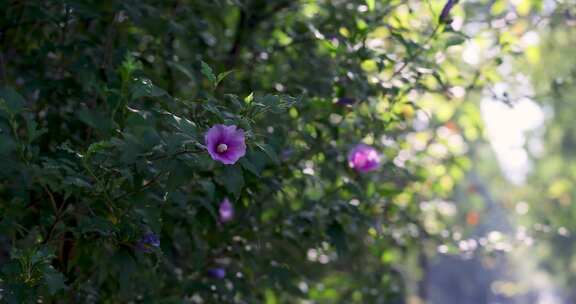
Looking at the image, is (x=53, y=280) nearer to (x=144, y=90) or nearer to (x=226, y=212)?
(x=144, y=90)

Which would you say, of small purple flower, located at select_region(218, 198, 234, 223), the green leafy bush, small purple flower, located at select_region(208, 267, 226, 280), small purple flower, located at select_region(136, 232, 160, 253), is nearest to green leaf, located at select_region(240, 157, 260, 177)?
the green leafy bush

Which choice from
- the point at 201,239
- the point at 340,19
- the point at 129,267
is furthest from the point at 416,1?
the point at 129,267

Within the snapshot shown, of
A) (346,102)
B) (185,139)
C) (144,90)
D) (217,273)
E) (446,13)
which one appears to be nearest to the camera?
(185,139)

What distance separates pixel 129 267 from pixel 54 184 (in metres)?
0.30

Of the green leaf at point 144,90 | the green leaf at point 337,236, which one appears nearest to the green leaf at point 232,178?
the green leaf at point 144,90

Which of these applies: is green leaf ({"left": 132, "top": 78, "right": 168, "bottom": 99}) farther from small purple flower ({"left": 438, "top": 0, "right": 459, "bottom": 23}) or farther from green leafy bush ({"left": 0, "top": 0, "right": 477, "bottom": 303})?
small purple flower ({"left": 438, "top": 0, "right": 459, "bottom": 23})

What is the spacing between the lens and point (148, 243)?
2.15 meters

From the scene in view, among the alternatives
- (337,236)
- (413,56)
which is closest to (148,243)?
(337,236)

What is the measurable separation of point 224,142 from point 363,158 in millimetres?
1230

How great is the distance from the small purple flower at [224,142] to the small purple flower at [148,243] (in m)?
0.54

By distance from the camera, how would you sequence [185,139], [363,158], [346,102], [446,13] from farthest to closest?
[363,158] → [346,102] → [446,13] → [185,139]

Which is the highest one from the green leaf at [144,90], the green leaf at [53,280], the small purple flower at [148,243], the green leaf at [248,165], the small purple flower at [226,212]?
the green leaf at [144,90]

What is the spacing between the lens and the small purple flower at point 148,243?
214 centimetres

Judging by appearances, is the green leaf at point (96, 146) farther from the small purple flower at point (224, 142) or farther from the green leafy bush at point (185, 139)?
the small purple flower at point (224, 142)
